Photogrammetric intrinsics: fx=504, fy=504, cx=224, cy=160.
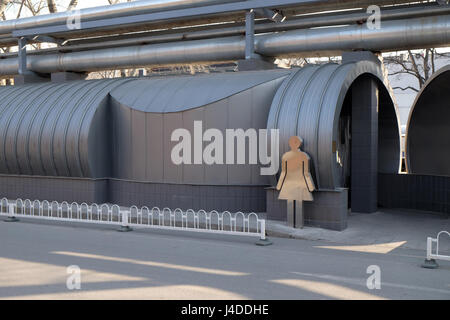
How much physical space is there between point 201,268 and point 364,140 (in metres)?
8.10

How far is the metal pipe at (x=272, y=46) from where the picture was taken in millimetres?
14977

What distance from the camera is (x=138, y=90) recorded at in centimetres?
1653

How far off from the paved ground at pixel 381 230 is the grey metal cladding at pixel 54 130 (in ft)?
22.2

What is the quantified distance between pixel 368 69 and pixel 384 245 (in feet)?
18.2

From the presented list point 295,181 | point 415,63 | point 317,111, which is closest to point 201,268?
point 295,181

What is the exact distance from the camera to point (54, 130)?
53.8ft

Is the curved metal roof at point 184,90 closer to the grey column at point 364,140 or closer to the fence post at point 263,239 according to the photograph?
the grey column at point 364,140

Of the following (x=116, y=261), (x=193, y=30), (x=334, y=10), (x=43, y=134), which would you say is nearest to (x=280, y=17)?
(x=334, y=10)

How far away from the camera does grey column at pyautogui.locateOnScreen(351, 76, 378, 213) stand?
1483 centimetres

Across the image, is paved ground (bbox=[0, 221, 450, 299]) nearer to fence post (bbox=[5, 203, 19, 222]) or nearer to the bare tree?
fence post (bbox=[5, 203, 19, 222])

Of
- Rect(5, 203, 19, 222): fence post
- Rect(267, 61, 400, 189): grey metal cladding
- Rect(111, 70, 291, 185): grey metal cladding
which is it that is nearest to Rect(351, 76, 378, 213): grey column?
Rect(267, 61, 400, 189): grey metal cladding

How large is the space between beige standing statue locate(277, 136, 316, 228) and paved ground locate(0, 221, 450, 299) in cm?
116

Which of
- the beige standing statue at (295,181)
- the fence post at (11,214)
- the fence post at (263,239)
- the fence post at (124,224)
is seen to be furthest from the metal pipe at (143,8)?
the fence post at (11,214)

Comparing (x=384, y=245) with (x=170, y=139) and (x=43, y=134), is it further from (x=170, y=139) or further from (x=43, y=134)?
(x=43, y=134)
